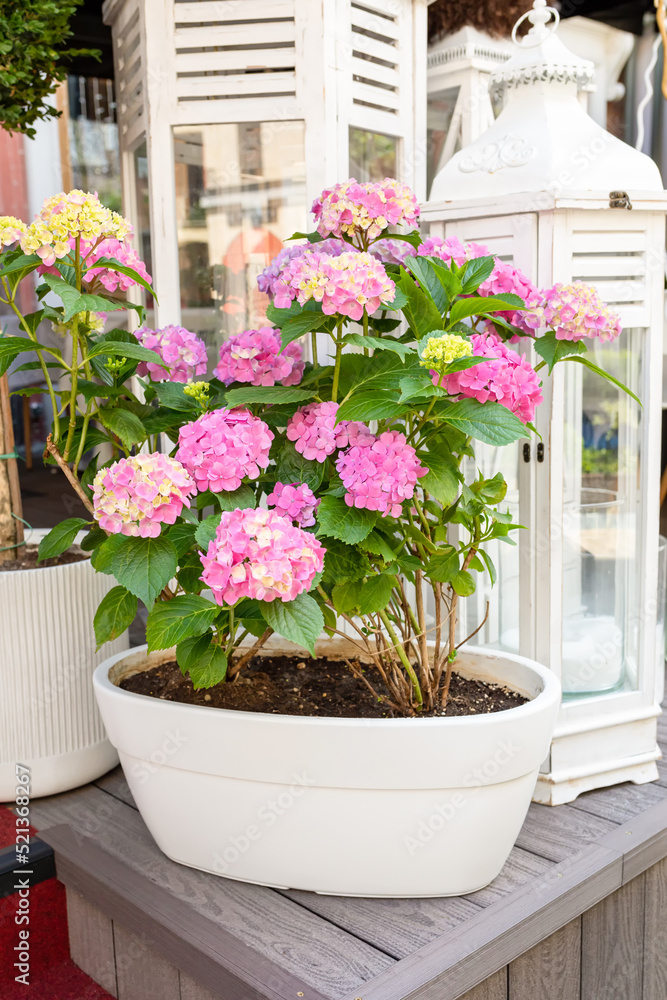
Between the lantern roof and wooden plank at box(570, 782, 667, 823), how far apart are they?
106cm

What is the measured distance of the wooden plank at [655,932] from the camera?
155 centimetres

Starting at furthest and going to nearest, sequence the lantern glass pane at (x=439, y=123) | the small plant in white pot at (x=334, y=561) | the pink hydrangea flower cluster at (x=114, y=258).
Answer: the lantern glass pane at (x=439, y=123) < the pink hydrangea flower cluster at (x=114, y=258) < the small plant in white pot at (x=334, y=561)

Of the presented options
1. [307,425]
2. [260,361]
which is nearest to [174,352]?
[260,361]

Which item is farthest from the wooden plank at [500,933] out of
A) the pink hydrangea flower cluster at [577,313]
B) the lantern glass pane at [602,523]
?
the pink hydrangea flower cluster at [577,313]

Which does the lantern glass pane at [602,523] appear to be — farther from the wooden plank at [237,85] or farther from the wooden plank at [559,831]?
the wooden plank at [237,85]

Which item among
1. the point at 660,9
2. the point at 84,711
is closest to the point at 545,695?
the point at 84,711

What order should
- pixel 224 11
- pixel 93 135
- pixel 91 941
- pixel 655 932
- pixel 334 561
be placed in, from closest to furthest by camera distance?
pixel 334 561
pixel 91 941
pixel 655 932
pixel 224 11
pixel 93 135

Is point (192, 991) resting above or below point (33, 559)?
below

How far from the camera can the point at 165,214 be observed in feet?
6.45

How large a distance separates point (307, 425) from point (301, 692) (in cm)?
45

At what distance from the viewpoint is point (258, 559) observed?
102 cm

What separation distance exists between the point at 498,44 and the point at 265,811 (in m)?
1.87

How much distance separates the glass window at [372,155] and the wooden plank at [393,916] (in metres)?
1.41

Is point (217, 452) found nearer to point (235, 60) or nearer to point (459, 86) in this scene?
point (235, 60)
